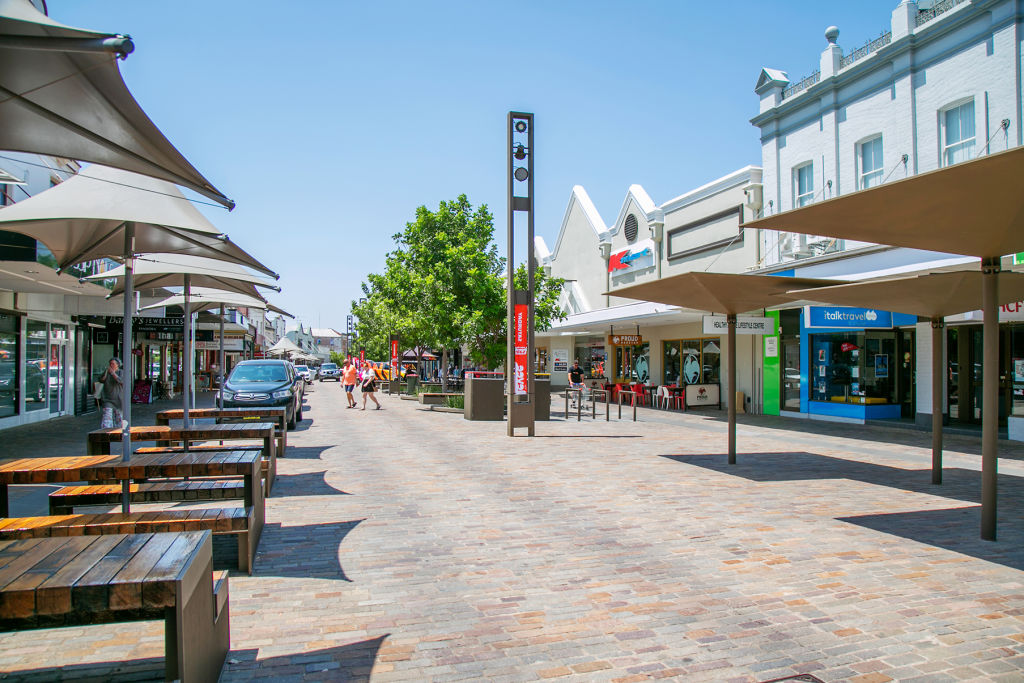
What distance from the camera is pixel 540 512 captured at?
7094mm

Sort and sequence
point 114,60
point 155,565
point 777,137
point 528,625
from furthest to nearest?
point 777,137 → point 528,625 → point 114,60 → point 155,565

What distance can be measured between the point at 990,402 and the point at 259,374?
1518 centimetres

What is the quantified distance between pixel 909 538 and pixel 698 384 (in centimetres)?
1778

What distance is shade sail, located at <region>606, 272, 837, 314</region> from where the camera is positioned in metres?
9.20

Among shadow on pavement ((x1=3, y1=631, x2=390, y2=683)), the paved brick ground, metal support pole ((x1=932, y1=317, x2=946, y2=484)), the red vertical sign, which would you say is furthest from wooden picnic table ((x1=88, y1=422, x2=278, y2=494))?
metal support pole ((x1=932, y1=317, x2=946, y2=484))

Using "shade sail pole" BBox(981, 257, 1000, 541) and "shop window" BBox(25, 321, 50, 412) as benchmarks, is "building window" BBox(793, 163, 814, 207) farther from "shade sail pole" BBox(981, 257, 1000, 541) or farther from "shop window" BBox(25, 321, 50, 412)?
"shop window" BBox(25, 321, 50, 412)

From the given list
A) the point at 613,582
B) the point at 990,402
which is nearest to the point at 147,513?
the point at 613,582

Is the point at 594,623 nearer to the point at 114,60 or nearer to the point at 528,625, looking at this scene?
the point at 528,625

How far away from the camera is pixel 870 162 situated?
16.7 metres

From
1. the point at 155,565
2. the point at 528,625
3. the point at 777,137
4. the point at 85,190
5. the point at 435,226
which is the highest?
the point at 777,137

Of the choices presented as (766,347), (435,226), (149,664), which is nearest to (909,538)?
(149,664)

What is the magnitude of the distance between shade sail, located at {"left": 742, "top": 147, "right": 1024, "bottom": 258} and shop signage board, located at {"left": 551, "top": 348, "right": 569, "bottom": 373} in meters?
32.3

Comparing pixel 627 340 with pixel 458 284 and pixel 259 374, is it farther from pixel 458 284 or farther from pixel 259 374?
pixel 259 374

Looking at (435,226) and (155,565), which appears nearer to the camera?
(155,565)
